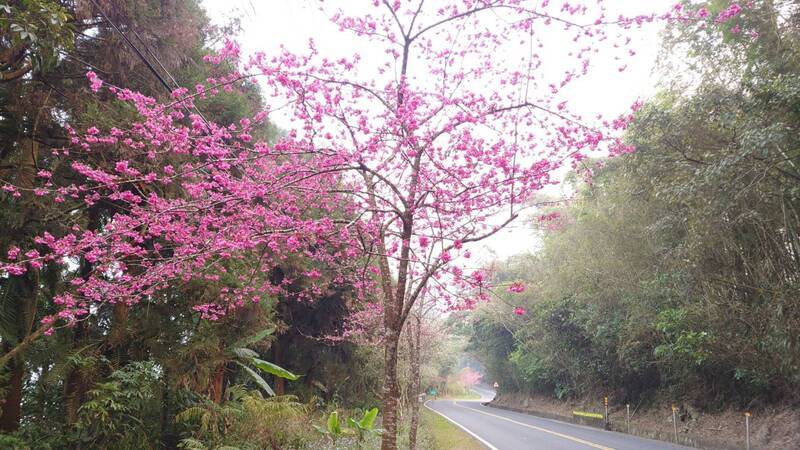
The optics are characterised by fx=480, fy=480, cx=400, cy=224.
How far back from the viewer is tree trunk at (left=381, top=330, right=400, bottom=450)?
4.71m

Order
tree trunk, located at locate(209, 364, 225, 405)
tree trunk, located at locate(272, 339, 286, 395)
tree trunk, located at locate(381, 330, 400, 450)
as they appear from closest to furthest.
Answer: tree trunk, located at locate(381, 330, 400, 450) < tree trunk, located at locate(209, 364, 225, 405) < tree trunk, located at locate(272, 339, 286, 395)

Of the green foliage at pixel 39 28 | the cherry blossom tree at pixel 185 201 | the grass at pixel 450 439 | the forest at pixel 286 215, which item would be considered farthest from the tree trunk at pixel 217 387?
the green foliage at pixel 39 28

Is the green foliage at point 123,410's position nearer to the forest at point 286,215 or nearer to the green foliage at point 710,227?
the forest at point 286,215

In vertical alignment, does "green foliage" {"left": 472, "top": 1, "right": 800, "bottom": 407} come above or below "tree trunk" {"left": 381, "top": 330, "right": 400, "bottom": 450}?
above

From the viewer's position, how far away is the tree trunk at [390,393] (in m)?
4.71

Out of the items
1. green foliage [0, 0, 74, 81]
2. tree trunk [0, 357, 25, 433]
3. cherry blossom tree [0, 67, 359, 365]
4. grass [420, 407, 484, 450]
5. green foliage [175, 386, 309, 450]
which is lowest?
grass [420, 407, 484, 450]

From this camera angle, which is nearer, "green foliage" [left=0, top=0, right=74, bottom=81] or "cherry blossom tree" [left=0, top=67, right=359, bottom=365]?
→ "green foliage" [left=0, top=0, right=74, bottom=81]

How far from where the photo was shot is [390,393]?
4.80 m

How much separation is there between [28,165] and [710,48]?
1131 centimetres

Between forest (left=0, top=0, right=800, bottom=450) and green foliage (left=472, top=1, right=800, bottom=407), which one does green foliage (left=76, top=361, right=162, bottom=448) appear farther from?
green foliage (left=472, top=1, right=800, bottom=407)

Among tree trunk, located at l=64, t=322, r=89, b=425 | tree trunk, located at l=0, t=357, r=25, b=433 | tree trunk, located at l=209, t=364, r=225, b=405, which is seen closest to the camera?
tree trunk, located at l=0, t=357, r=25, b=433

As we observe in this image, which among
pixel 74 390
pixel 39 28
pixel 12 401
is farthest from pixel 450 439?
pixel 39 28

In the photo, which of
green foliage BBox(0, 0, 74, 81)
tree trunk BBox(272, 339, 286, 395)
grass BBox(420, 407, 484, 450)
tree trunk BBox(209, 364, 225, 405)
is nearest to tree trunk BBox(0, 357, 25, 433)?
tree trunk BBox(209, 364, 225, 405)

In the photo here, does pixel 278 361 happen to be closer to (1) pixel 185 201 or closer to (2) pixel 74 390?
(2) pixel 74 390
